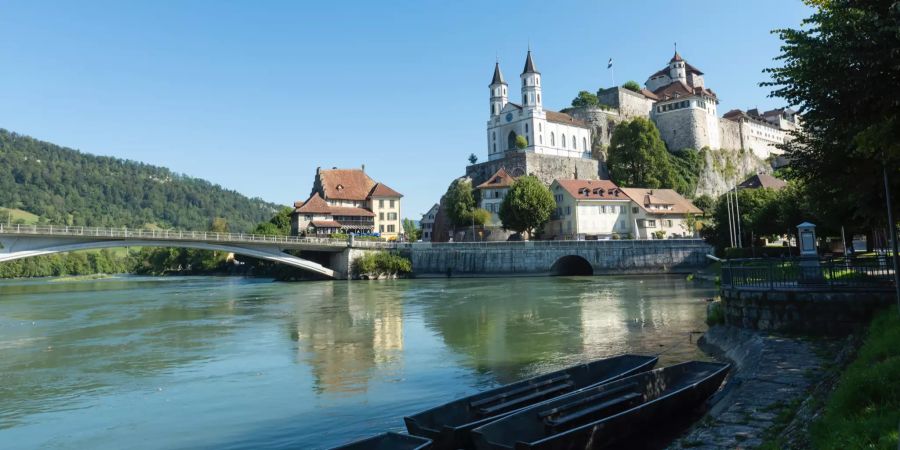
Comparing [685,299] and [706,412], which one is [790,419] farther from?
[685,299]

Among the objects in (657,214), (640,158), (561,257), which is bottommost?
(561,257)

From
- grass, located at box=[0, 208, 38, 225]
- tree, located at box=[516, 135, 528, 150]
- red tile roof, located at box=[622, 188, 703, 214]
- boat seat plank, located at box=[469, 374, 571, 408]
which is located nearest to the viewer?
boat seat plank, located at box=[469, 374, 571, 408]

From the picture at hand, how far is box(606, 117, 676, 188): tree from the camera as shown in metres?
88.3

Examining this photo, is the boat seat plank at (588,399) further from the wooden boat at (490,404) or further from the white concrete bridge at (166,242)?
the white concrete bridge at (166,242)

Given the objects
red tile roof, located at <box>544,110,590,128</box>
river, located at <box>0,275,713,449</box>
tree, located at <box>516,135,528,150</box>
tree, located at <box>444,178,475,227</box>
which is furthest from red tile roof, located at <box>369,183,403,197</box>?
river, located at <box>0,275,713,449</box>

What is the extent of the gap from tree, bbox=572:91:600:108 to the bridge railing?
57212 millimetres

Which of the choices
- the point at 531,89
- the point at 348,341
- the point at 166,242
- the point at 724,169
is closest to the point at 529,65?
the point at 531,89

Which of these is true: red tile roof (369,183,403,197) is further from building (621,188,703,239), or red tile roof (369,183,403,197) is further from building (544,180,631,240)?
building (621,188,703,239)

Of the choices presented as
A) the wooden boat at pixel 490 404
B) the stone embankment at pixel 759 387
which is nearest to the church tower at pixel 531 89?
the stone embankment at pixel 759 387

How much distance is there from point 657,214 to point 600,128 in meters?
33.9

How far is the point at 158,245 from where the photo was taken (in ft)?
199

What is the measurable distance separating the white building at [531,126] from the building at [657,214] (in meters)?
21.7

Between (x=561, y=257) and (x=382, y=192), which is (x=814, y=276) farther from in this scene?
(x=382, y=192)

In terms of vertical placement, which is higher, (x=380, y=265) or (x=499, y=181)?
(x=499, y=181)
